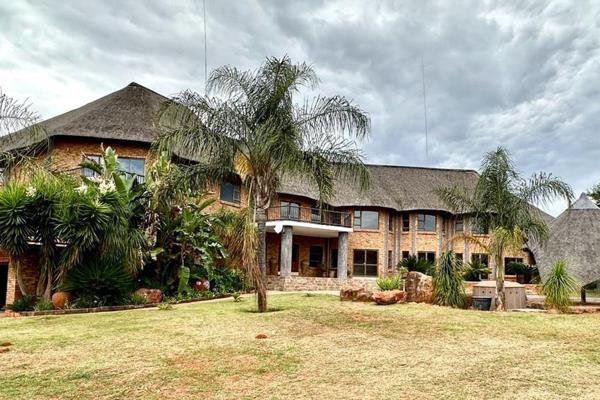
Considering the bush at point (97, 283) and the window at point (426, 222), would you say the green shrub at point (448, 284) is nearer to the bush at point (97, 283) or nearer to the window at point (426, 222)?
the bush at point (97, 283)

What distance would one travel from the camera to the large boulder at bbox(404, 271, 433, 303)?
14320 millimetres

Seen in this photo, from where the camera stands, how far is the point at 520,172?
14453 millimetres

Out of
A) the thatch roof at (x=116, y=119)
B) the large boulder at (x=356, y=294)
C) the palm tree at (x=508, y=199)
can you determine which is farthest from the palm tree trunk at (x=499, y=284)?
the thatch roof at (x=116, y=119)

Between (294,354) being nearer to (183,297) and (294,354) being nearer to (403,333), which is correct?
(403,333)

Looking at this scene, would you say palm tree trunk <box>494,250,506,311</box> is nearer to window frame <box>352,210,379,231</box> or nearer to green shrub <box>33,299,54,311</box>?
green shrub <box>33,299,54,311</box>

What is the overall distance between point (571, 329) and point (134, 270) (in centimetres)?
1221

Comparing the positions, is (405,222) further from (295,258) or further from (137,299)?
(137,299)

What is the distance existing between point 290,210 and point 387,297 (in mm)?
14519

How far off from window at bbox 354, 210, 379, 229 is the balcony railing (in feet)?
4.39

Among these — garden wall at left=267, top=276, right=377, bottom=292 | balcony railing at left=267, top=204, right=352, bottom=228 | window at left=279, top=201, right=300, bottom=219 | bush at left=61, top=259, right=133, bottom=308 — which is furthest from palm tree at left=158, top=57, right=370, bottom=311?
window at left=279, top=201, right=300, bottom=219

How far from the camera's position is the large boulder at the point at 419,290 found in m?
14.3

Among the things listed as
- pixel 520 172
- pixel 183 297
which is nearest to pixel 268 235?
pixel 183 297

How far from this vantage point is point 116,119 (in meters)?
20.6

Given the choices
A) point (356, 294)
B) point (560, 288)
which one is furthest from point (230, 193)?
point (560, 288)
